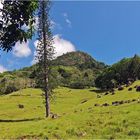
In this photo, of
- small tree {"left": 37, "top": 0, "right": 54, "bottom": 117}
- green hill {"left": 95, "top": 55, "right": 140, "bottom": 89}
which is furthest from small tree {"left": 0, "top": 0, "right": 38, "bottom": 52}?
green hill {"left": 95, "top": 55, "right": 140, "bottom": 89}

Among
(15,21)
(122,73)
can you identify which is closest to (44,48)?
(15,21)

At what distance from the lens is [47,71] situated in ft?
234

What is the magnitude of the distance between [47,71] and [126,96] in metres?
20.6

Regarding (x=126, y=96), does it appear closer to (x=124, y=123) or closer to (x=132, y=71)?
(x=124, y=123)

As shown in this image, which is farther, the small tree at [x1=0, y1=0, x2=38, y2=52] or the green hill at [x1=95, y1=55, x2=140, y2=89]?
the green hill at [x1=95, y1=55, x2=140, y2=89]

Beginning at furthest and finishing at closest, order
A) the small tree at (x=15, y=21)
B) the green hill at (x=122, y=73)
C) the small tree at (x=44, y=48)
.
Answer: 1. the green hill at (x=122, y=73)
2. the small tree at (x=44, y=48)
3. the small tree at (x=15, y=21)

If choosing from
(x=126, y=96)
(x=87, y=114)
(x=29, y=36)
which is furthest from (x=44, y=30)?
(x=29, y=36)

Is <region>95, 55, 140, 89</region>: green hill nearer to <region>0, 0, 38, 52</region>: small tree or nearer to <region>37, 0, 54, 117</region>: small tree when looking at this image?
<region>37, 0, 54, 117</region>: small tree

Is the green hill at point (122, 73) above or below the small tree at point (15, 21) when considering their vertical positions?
above

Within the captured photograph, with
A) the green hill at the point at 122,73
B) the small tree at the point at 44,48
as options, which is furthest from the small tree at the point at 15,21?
the green hill at the point at 122,73

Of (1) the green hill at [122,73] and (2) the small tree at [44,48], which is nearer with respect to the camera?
(2) the small tree at [44,48]

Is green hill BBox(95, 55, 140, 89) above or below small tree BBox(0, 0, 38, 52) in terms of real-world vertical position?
above

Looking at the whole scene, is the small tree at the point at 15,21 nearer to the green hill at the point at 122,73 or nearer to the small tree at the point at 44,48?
the small tree at the point at 44,48

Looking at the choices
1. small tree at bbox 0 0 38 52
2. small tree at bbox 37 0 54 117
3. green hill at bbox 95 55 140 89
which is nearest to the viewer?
small tree at bbox 0 0 38 52
